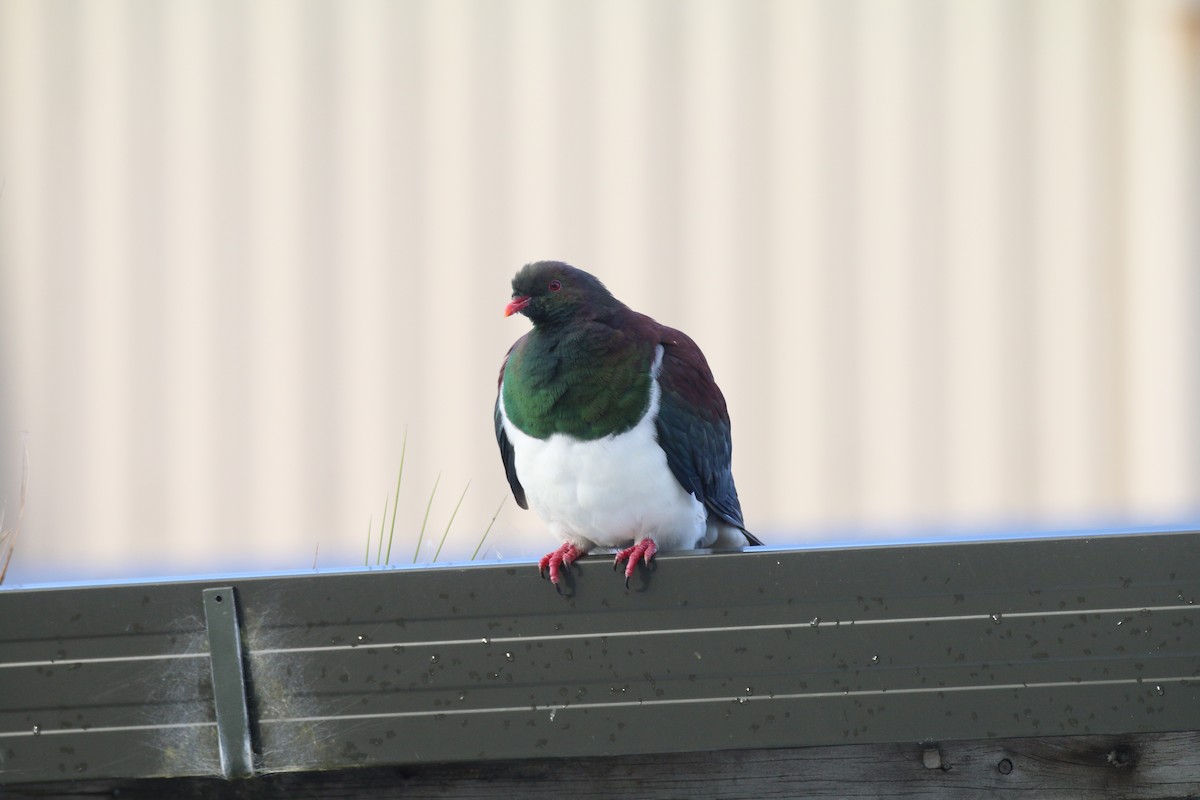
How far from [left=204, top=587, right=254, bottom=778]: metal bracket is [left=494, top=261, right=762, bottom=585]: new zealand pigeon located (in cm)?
53

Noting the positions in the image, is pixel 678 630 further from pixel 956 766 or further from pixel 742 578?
pixel 956 766

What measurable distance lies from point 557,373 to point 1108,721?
906 millimetres

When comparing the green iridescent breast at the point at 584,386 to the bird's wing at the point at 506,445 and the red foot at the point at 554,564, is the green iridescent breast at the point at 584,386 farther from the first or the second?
the red foot at the point at 554,564

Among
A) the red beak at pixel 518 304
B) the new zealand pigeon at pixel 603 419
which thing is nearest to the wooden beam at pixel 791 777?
the new zealand pigeon at pixel 603 419

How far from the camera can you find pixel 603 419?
1.75 metres

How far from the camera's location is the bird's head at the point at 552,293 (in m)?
1.82

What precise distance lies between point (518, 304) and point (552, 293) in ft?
0.20

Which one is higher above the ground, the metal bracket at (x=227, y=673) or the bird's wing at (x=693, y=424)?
the bird's wing at (x=693, y=424)

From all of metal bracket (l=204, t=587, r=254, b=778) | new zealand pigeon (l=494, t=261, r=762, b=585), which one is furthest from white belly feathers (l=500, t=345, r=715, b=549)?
metal bracket (l=204, t=587, r=254, b=778)

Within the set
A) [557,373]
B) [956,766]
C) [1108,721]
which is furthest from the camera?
[557,373]

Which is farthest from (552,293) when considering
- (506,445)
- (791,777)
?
(791,777)

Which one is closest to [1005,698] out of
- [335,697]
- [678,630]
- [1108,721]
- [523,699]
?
[1108,721]

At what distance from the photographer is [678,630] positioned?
1358mm

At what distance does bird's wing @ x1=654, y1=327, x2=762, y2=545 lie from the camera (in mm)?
Result: 1776
